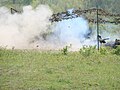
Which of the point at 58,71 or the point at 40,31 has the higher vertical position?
the point at 40,31

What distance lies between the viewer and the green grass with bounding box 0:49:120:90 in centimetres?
1062

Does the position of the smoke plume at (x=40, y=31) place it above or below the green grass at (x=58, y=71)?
above

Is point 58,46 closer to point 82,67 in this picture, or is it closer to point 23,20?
point 23,20

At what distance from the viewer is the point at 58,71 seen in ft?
40.8

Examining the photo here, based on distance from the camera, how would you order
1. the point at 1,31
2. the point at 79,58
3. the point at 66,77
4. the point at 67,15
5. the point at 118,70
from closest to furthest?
the point at 66,77 < the point at 118,70 < the point at 79,58 < the point at 1,31 < the point at 67,15

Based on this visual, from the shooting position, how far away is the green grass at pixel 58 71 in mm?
10617

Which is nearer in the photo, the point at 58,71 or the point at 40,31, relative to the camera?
the point at 58,71

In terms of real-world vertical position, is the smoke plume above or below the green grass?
above

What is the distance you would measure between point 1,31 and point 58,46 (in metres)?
4.11

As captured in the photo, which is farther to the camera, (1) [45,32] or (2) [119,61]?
(1) [45,32]

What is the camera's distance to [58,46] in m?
28.5

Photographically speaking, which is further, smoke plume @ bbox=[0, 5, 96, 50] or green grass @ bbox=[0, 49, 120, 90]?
smoke plume @ bbox=[0, 5, 96, 50]

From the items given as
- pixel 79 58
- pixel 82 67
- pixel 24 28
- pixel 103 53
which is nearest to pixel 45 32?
pixel 24 28

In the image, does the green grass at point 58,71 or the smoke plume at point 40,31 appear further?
the smoke plume at point 40,31
